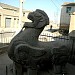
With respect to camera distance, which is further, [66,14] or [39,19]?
[66,14]

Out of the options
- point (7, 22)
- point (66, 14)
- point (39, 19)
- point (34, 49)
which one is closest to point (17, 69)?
point (34, 49)

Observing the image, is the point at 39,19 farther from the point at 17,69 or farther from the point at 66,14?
the point at 66,14

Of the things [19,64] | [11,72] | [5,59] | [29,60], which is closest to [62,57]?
[29,60]

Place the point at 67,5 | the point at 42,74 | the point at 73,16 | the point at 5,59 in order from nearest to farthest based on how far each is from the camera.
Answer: the point at 42,74, the point at 5,59, the point at 73,16, the point at 67,5

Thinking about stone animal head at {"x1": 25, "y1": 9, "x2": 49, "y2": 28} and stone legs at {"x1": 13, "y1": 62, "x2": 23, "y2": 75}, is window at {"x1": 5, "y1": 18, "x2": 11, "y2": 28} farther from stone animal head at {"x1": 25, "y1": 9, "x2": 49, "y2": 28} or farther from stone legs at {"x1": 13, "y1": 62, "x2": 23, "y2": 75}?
stone animal head at {"x1": 25, "y1": 9, "x2": 49, "y2": 28}

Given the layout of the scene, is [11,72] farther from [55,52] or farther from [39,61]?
[55,52]

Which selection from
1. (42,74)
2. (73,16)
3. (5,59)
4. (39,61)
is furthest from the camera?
(73,16)

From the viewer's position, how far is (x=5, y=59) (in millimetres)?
4988

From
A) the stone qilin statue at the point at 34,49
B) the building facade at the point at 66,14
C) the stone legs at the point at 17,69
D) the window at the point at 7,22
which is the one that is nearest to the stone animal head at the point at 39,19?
the stone qilin statue at the point at 34,49

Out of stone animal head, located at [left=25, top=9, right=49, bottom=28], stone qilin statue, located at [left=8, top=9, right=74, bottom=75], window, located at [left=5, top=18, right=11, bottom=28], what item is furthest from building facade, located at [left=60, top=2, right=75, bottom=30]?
stone animal head, located at [left=25, top=9, right=49, bottom=28]

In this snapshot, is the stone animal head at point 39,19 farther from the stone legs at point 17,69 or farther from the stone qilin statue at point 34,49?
the stone legs at point 17,69

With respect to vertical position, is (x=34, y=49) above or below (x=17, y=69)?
above

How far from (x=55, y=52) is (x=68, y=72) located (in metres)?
0.94

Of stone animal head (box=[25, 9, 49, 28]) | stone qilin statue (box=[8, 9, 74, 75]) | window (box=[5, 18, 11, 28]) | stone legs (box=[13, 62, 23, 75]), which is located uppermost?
window (box=[5, 18, 11, 28])
